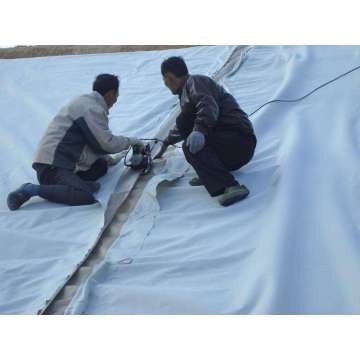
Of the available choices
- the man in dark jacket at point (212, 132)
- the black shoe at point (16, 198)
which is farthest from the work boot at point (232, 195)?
the black shoe at point (16, 198)

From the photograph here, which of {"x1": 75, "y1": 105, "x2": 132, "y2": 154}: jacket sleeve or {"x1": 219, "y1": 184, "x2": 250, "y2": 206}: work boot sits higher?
{"x1": 75, "y1": 105, "x2": 132, "y2": 154}: jacket sleeve

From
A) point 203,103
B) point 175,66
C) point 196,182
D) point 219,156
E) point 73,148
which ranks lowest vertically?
point 196,182

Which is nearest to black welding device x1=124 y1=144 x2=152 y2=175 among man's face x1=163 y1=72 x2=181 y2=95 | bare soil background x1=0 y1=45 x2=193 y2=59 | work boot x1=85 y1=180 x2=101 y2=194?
work boot x1=85 y1=180 x2=101 y2=194

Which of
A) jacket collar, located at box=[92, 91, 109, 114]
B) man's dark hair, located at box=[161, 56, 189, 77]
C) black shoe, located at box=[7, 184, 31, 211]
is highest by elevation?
man's dark hair, located at box=[161, 56, 189, 77]

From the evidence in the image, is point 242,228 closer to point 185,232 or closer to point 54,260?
point 185,232

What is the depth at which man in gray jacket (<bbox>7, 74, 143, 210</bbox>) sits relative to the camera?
2.55m

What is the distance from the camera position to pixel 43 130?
360 centimetres

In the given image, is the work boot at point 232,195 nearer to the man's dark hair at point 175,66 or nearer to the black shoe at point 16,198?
the man's dark hair at point 175,66

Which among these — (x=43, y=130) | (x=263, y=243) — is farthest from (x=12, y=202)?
(x=263, y=243)

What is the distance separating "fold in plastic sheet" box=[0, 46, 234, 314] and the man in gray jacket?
6 centimetres

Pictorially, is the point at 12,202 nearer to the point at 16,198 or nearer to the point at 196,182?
the point at 16,198

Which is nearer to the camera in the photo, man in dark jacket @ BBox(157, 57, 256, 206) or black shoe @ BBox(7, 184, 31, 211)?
man in dark jacket @ BBox(157, 57, 256, 206)

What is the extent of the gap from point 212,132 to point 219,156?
0.12m

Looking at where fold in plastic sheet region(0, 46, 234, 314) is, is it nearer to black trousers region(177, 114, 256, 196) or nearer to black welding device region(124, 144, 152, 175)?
black welding device region(124, 144, 152, 175)
